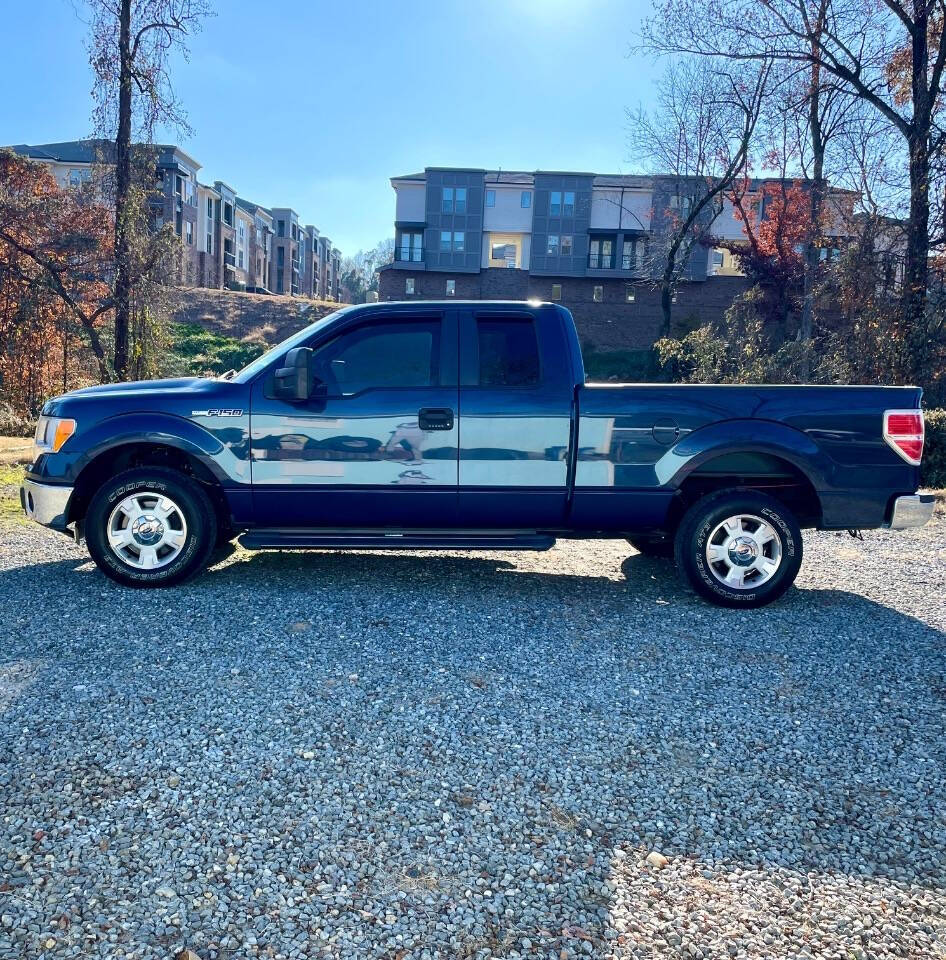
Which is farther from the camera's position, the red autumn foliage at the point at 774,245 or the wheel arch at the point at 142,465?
the red autumn foliage at the point at 774,245

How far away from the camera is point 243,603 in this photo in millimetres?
5270

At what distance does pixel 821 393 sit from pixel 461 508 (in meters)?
2.67

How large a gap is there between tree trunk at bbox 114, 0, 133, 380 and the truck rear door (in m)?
12.9

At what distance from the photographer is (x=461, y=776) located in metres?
3.16

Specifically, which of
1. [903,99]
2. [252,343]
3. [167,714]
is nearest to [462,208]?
[252,343]

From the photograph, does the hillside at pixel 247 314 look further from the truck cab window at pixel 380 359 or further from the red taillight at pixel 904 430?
the red taillight at pixel 904 430

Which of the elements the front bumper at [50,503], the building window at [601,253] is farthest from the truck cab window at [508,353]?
the building window at [601,253]


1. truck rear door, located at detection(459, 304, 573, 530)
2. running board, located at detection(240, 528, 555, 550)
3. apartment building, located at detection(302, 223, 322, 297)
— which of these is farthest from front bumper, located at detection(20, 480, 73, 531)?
apartment building, located at detection(302, 223, 322, 297)

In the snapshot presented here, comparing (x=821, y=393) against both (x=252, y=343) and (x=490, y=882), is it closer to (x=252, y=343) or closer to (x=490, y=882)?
(x=490, y=882)

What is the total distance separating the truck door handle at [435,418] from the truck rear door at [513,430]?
10 centimetres

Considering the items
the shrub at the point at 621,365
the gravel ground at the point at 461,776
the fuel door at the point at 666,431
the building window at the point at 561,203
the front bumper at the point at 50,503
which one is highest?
the building window at the point at 561,203

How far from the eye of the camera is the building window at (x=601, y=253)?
1938 inches

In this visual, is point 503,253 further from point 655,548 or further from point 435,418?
point 435,418

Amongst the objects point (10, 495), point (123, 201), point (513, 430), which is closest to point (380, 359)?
point (513, 430)
